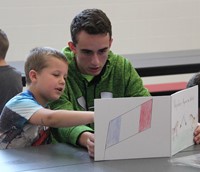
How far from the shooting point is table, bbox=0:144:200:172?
1.37m

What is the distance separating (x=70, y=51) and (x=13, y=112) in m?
0.45

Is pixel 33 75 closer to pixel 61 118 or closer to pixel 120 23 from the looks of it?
pixel 61 118

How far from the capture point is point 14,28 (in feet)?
10.5


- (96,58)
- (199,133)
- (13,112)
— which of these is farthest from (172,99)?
(13,112)

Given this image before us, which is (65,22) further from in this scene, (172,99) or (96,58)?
(172,99)

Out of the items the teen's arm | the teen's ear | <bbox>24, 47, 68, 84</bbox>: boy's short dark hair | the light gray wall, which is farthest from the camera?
the light gray wall

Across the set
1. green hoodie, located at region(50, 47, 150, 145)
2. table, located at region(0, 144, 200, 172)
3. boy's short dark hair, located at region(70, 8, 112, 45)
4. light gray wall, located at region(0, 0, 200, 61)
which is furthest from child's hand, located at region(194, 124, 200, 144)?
light gray wall, located at region(0, 0, 200, 61)

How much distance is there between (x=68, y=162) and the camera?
4.73 ft

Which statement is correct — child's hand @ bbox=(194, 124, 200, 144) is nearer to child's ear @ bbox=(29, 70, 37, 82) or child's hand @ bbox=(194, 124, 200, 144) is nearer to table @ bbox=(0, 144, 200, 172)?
table @ bbox=(0, 144, 200, 172)

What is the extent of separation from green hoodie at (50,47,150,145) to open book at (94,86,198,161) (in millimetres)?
401

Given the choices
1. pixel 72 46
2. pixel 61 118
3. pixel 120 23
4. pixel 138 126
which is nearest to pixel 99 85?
pixel 72 46

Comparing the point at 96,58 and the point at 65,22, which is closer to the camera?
the point at 96,58

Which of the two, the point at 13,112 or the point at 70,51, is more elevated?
the point at 70,51

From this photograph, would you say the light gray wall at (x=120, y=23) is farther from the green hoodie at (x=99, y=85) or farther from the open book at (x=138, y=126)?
the open book at (x=138, y=126)
